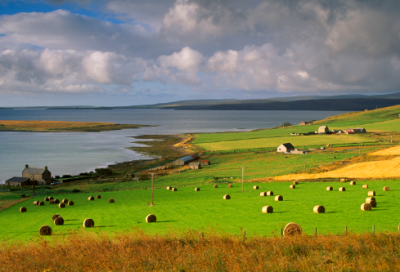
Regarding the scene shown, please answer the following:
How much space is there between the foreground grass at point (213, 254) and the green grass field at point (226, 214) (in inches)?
112

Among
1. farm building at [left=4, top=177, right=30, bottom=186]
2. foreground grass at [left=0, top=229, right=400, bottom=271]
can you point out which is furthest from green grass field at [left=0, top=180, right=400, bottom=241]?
farm building at [left=4, top=177, right=30, bottom=186]

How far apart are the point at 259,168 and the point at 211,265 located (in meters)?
53.0

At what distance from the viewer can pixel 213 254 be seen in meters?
13.6

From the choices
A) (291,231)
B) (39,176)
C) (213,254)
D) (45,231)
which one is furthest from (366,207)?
(39,176)

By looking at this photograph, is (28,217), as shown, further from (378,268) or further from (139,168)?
(139,168)

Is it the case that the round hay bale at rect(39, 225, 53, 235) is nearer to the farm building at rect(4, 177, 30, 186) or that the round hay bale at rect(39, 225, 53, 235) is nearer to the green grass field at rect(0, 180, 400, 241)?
the green grass field at rect(0, 180, 400, 241)

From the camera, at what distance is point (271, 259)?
1321 cm

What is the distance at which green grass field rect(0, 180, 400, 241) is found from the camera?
64.5ft

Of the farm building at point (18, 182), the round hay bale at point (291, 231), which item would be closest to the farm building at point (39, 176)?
the farm building at point (18, 182)

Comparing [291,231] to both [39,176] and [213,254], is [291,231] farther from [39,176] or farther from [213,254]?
[39,176]

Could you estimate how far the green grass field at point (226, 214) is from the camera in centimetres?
1966

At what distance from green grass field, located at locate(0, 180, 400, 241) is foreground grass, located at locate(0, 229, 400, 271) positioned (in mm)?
2841

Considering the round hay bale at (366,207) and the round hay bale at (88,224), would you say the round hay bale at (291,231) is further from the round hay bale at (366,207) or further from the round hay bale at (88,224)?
the round hay bale at (88,224)

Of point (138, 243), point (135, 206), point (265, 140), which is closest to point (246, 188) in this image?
point (135, 206)
